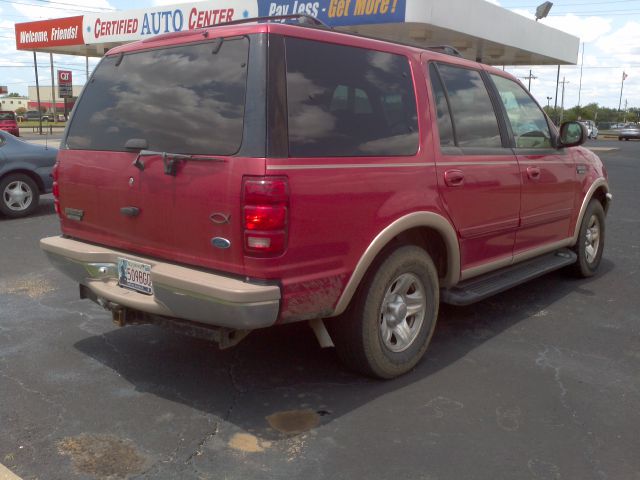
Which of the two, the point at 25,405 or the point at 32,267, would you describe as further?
the point at 32,267

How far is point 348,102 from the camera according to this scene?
341cm

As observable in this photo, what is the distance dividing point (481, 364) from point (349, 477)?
1623 mm

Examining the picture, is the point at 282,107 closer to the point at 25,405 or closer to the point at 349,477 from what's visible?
the point at 349,477

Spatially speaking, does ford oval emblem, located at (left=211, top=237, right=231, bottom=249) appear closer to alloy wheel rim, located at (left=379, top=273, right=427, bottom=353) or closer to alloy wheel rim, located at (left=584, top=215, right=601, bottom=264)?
alloy wheel rim, located at (left=379, top=273, right=427, bottom=353)

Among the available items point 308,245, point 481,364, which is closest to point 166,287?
point 308,245

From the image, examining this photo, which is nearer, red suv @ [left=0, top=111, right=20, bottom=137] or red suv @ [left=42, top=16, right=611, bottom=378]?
red suv @ [left=42, top=16, right=611, bottom=378]

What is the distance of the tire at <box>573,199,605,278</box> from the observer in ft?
19.6

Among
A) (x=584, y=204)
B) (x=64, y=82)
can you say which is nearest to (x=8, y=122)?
(x=64, y=82)

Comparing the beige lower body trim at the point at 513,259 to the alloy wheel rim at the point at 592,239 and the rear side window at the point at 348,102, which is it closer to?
the alloy wheel rim at the point at 592,239

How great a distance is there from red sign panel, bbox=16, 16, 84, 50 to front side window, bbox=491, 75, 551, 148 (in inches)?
855

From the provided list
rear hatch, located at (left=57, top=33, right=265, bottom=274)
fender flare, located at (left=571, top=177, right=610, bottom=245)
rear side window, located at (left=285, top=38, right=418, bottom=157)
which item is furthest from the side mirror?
rear hatch, located at (left=57, top=33, right=265, bottom=274)

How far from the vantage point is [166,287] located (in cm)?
319

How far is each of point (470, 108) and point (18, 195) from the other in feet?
24.8

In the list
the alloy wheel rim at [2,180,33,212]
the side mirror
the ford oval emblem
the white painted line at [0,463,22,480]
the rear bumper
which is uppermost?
the side mirror
